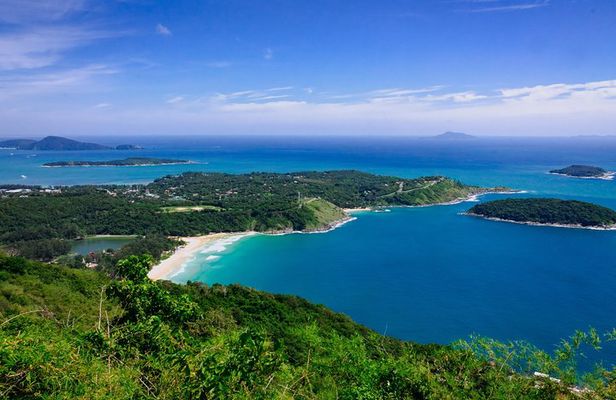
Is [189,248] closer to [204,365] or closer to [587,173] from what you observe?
[204,365]

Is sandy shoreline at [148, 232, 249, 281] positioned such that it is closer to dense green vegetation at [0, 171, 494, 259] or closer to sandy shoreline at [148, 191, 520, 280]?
sandy shoreline at [148, 191, 520, 280]

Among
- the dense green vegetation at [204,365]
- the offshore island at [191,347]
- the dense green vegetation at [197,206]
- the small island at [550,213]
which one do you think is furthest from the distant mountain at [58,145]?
the dense green vegetation at [204,365]

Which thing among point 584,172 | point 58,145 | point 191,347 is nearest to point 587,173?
point 584,172

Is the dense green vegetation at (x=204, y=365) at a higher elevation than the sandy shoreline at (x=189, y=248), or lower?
higher

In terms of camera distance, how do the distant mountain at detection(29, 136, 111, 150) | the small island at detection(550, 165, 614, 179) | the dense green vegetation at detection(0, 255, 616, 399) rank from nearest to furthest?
1. the dense green vegetation at detection(0, 255, 616, 399)
2. the small island at detection(550, 165, 614, 179)
3. the distant mountain at detection(29, 136, 111, 150)

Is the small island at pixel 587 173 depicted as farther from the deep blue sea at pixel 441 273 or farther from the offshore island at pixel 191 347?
the offshore island at pixel 191 347

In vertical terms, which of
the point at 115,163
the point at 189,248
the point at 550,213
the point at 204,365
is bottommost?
the point at 189,248

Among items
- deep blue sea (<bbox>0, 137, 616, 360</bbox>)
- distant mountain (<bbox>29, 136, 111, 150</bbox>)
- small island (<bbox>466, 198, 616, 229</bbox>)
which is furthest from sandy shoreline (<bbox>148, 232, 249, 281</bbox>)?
distant mountain (<bbox>29, 136, 111, 150</bbox>)
